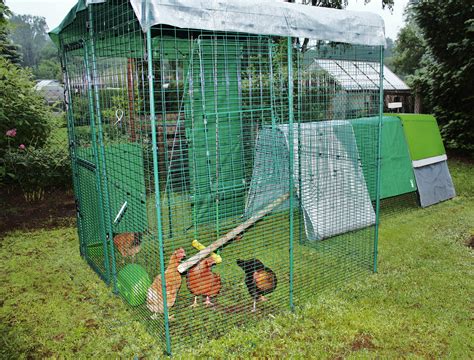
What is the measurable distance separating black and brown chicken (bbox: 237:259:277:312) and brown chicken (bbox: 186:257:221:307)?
261mm

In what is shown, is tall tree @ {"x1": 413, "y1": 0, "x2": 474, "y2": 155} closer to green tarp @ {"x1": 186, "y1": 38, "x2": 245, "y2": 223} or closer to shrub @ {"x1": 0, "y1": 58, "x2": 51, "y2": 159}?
green tarp @ {"x1": 186, "y1": 38, "x2": 245, "y2": 223}

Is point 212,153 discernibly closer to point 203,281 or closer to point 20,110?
point 203,281

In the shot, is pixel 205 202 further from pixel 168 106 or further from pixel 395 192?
pixel 395 192

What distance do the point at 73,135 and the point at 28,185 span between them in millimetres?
3055

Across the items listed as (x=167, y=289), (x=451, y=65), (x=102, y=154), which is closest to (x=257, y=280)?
(x=167, y=289)

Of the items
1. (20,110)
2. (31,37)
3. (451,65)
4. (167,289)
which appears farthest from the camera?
(31,37)

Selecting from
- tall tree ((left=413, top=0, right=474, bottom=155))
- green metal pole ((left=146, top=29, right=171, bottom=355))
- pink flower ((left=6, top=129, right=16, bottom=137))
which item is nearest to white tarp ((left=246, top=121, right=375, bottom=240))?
green metal pole ((left=146, top=29, right=171, bottom=355))

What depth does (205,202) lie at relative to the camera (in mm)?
5203

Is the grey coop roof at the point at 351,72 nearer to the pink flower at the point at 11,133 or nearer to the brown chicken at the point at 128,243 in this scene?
the brown chicken at the point at 128,243

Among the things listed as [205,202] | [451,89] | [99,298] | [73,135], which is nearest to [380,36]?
[205,202]

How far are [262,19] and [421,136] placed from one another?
4460 mm

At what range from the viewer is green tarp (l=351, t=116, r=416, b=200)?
545 cm

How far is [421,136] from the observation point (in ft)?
21.2

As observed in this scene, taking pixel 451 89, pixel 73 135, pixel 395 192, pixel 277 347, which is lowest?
pixel 277 347
